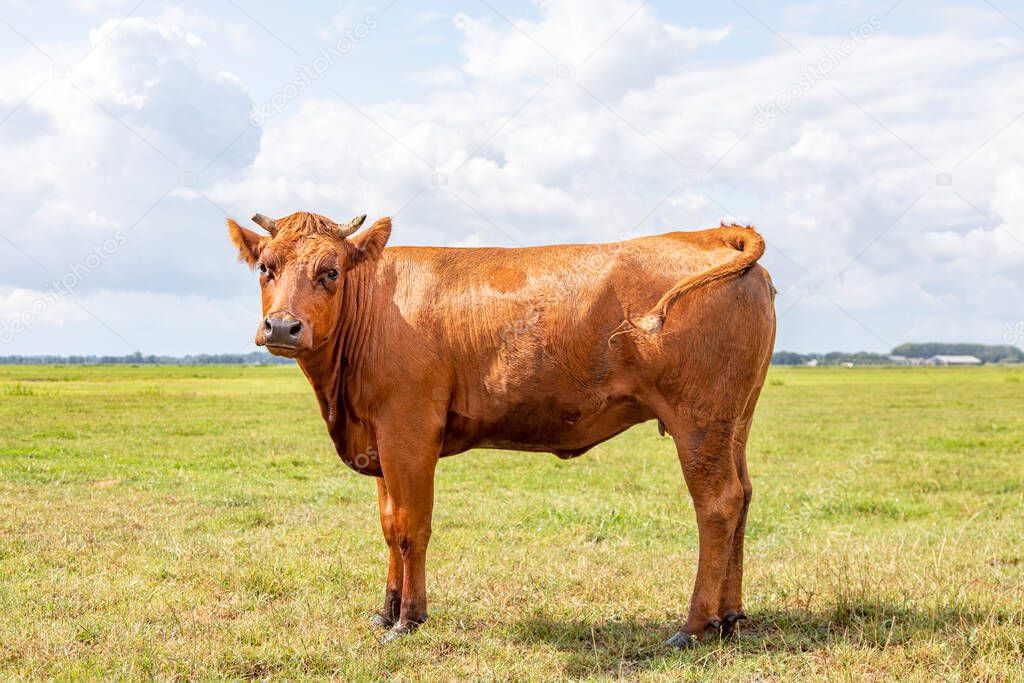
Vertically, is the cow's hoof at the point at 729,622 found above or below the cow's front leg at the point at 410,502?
below

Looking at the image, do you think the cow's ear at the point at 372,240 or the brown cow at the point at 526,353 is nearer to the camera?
the brown cow at the point at 526,353

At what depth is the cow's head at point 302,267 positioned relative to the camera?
5629 millimetres

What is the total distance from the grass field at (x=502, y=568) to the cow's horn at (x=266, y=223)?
2.96 m

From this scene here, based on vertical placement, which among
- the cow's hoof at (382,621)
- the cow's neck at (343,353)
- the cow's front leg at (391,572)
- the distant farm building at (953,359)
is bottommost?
the cow's hoof at (382,621)

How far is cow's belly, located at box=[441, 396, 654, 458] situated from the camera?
6.09 metres

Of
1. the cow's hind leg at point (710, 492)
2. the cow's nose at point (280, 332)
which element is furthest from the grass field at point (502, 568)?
the cow's nose at point (280, 332)

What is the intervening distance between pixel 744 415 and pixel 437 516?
5826mm

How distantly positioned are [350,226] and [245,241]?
2.65 feet

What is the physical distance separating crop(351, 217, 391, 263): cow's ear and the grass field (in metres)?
2.81

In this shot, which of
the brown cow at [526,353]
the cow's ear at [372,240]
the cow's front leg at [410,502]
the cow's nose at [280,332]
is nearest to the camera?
the cow's nose at [280,332]

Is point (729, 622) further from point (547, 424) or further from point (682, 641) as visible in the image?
point (547, 424)

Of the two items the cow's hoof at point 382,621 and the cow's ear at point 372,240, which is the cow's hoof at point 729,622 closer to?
the cow's hoof at point 382,621

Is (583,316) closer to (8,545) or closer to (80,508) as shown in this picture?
(8,545)

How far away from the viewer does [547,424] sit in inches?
243
